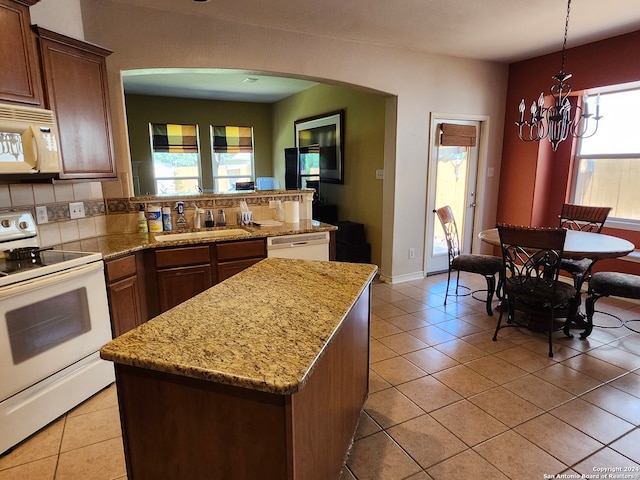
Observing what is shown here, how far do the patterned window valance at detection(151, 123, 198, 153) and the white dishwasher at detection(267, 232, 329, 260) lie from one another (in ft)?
14.9

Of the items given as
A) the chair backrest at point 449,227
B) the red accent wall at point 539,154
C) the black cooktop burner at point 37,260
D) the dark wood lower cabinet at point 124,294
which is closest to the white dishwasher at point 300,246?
the dark wood lower cabinet at point 124,294

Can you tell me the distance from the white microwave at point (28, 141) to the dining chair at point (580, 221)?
12.7ft

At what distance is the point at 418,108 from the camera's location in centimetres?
430

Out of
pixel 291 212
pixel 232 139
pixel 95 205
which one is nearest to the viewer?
pixel 95 205

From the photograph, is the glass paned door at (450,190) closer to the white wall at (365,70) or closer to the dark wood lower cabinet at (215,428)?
Answer: the white wall at (365,70)

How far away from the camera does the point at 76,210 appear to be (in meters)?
2.77

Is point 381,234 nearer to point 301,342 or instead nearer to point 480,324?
point 480,324

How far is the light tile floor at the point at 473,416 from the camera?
177 cm

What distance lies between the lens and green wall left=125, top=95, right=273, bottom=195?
6.54 metres

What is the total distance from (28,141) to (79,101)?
20.7 inches

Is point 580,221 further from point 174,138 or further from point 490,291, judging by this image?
point 174,138

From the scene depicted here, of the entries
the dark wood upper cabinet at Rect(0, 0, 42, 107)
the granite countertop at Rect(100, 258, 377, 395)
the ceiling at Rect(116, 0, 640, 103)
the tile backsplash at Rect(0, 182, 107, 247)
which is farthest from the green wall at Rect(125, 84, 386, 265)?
the dark wood upper cabinet at Rect(0, 0, 42, 107)

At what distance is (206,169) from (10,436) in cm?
581

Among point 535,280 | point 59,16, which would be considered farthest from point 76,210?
point 535,280
